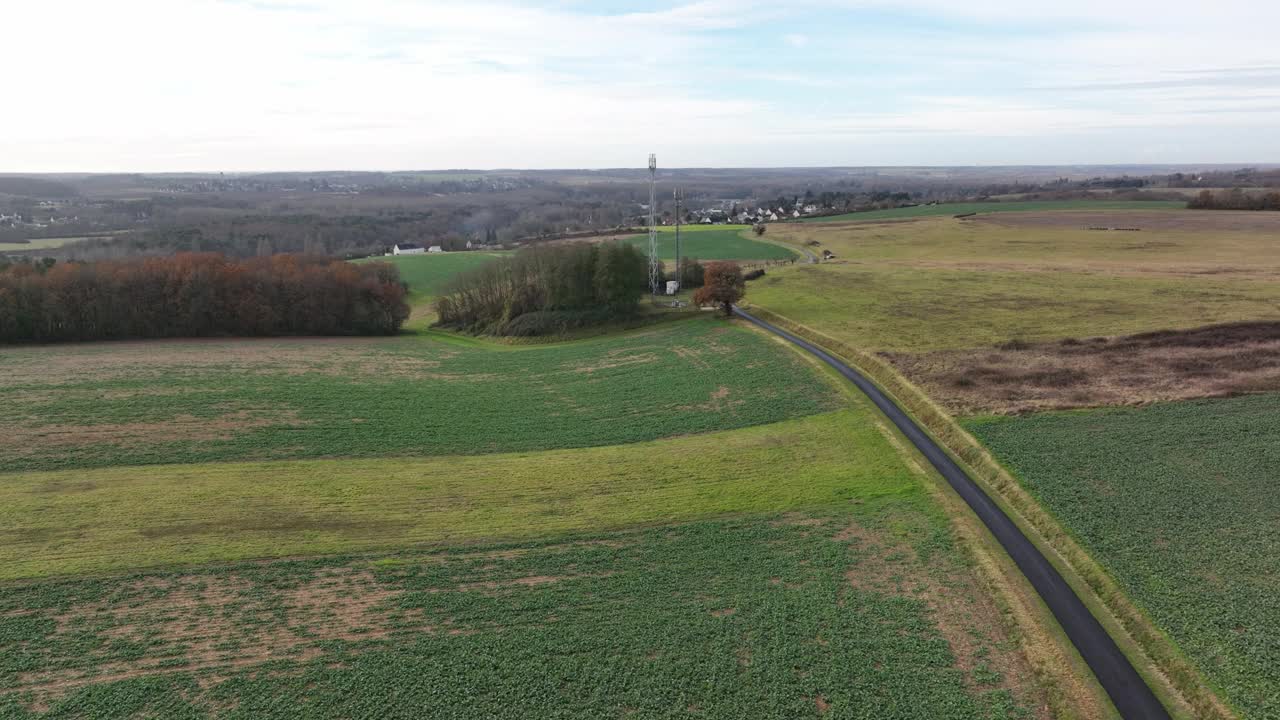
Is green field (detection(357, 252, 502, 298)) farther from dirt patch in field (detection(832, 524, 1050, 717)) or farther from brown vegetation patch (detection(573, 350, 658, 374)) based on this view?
dirt patch in field (detection(832, 524, 1050, 717))

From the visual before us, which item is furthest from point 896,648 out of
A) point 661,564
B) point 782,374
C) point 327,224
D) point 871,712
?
point 327,224

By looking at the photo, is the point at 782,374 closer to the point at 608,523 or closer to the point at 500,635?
the point at 608,523

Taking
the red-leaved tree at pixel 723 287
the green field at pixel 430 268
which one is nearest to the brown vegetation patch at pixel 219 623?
the red-leaved tree at pixel 723 287

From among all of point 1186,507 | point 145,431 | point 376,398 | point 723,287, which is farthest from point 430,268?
point 1186,507

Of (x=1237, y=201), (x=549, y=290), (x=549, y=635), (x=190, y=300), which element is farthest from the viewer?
(x=1237, y=201)

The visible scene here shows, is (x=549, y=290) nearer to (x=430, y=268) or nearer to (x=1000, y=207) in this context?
(x=430, y=268)

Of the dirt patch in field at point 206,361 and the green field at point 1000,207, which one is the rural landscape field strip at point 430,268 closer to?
the dirt patch in field at point 206,361

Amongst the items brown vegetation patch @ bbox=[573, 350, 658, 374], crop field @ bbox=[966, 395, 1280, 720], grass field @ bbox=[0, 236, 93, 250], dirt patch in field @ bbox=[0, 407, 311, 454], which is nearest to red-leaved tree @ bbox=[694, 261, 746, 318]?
brown vegetation patch @ bbox=[573, 350, 658, 374]
